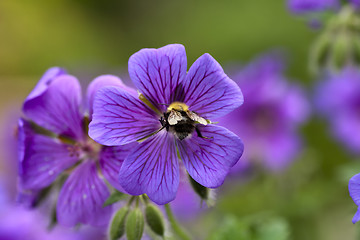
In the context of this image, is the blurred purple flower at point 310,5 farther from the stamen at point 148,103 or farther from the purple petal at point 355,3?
the stamen at point 148,103

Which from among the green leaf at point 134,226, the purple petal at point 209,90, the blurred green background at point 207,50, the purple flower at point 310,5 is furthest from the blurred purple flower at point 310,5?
the green leaf at point 134,226

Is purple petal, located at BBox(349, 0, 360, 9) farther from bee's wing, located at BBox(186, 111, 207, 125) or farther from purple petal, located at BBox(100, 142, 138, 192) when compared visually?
purple petal, located at BBox(100, 142, 138, 192)

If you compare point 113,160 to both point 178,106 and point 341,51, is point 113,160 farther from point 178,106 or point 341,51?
point 341,51

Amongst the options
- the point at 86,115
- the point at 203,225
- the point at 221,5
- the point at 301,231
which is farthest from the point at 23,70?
the point at 86,115

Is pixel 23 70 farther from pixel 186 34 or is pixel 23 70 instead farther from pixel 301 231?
pixel 301 231

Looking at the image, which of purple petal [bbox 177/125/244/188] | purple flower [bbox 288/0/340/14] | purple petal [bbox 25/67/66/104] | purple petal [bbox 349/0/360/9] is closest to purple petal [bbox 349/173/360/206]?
purple petal [bbox 177/125/244/188]
